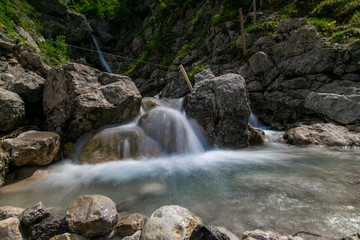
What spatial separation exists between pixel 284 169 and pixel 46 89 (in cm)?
722

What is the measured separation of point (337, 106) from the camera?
6.29 meters

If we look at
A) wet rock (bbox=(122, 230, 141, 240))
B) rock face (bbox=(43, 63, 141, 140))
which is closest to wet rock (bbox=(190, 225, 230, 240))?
wet rock (bbox=(122, 230, 141, 240))

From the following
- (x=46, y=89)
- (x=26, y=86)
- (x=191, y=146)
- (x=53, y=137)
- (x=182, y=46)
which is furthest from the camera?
(x=182, y=46)

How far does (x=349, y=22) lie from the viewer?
26.8 feet

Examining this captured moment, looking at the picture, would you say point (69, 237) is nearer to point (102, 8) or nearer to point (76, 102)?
point (76, 102)

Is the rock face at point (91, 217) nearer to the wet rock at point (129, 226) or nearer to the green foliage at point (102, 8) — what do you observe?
the wet rock at point (129, 226)

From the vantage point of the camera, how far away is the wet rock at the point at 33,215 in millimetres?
1933

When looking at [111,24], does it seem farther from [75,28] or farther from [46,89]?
[46,89]

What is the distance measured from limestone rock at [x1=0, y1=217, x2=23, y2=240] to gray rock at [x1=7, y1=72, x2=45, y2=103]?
4.54 meters

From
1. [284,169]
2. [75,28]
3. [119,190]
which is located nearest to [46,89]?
[119,190]

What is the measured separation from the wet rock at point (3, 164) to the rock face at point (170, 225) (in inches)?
143

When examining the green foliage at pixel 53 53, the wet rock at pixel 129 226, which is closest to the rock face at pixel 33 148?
the wet rock at pixel 129 226

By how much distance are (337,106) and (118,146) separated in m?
8.09

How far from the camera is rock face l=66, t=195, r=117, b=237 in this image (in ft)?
6.09
